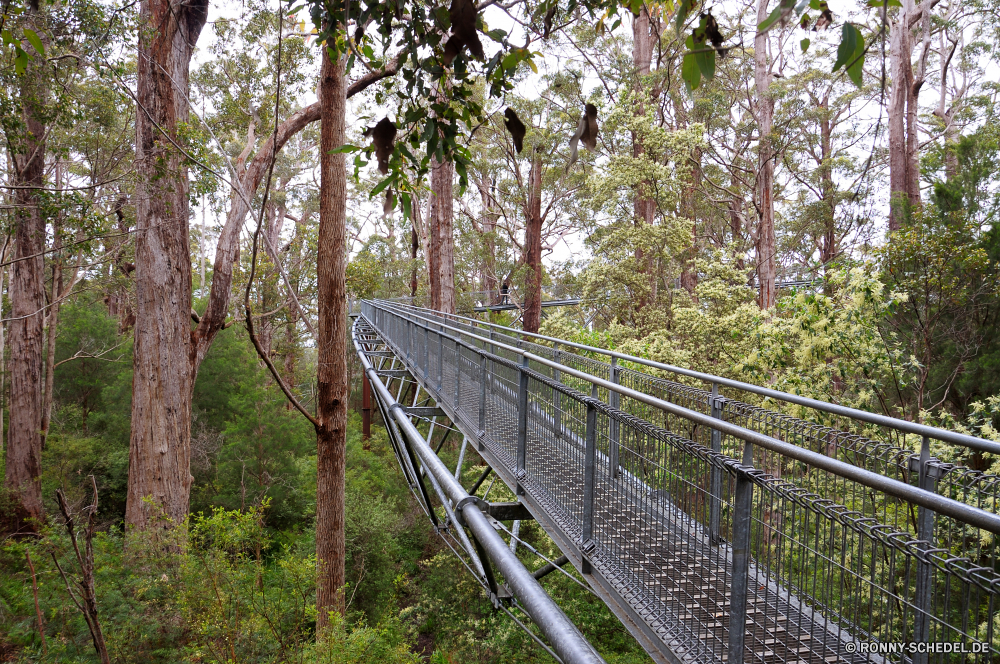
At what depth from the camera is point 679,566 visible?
2766 mm

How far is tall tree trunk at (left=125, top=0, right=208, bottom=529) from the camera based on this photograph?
8.55 m

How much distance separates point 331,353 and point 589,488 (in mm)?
4815

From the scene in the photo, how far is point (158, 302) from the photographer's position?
28.7 ft

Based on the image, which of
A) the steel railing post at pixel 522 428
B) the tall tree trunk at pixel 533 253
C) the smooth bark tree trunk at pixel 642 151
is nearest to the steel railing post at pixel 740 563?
the steel railing post at pixel 522 428

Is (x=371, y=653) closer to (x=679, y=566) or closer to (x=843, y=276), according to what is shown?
(x=679, y=566)

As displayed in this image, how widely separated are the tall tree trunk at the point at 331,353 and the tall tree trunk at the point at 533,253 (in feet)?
37.1

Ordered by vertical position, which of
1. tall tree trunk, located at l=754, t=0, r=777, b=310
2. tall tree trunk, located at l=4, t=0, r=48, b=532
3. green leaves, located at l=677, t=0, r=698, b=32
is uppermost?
tall tree trunk, located at l=754, t=0, r=777, b=310

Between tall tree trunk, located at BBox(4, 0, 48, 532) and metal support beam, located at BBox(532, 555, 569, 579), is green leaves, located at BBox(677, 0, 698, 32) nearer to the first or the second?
metal support beam, located at BBox(532, 555, 569, 579)

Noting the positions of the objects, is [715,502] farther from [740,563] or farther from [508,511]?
[508,511]

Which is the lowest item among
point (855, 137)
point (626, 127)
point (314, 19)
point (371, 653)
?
point (371, 653)

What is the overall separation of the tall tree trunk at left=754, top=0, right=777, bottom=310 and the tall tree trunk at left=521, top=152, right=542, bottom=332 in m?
6.52

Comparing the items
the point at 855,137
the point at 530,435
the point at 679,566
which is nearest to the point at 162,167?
the point at 530,435

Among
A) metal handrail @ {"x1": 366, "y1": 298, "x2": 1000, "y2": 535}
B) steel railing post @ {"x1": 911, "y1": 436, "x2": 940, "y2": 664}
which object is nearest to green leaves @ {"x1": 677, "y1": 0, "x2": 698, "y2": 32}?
metal handrail @ {"x1": 366, "y1": 298, "x2": 1000, "y2": 535}

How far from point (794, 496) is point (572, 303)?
84.3ft
